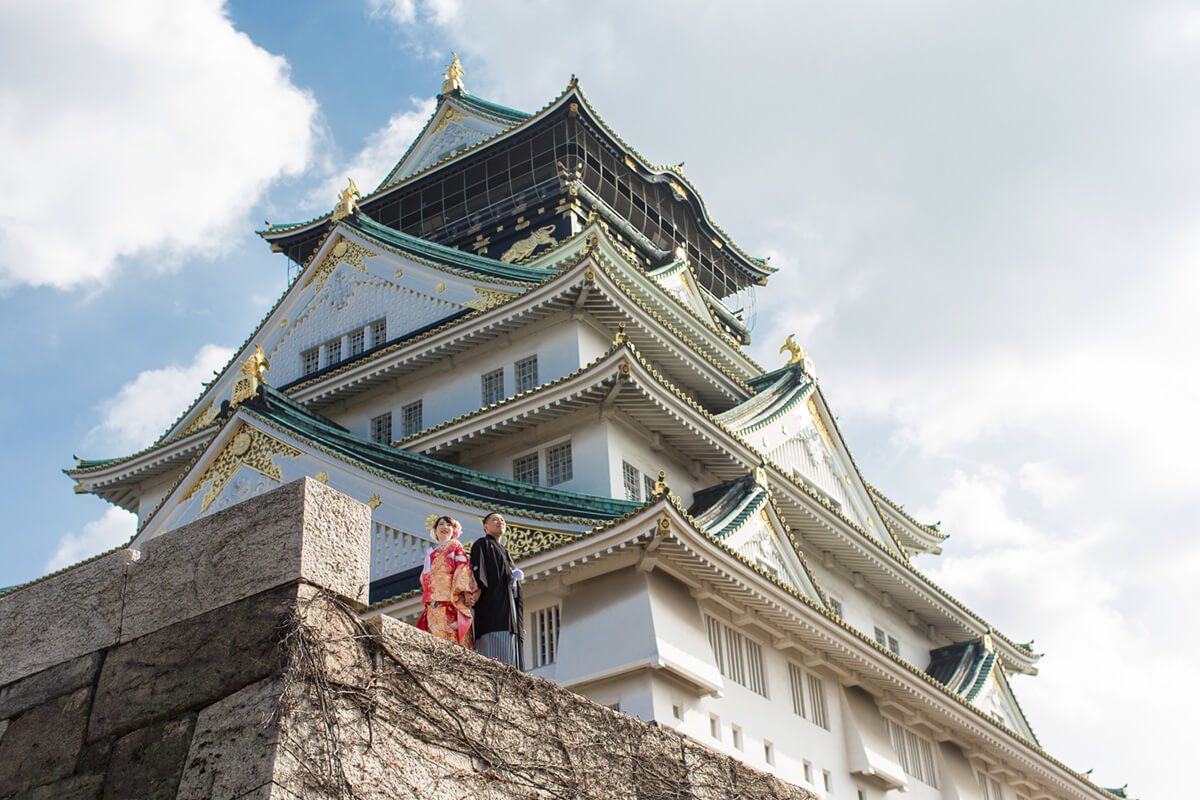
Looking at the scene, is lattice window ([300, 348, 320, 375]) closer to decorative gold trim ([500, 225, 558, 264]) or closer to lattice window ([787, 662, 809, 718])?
decorative gold trim ([500, 225, 558, 264])

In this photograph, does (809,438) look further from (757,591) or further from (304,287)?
(304,287)

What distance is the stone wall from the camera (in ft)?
16.4

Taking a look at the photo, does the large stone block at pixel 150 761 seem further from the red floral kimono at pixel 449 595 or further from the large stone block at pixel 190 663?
the red floral kimono at pixel 449 595

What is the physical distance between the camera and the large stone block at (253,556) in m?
5.39

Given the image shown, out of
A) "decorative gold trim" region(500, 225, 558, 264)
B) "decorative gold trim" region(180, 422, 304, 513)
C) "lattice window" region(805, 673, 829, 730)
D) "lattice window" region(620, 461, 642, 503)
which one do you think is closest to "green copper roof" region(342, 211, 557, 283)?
"decorative gold trim" region(500, 225, 558, 264)

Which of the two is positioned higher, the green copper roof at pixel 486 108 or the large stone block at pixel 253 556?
the green copper roof at pixel 486 108

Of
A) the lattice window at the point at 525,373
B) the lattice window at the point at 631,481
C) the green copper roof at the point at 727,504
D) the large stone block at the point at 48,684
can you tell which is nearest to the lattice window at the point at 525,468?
Result: the lattice window at the point at 631,481

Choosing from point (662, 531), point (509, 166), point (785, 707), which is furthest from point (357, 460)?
point (509, 166)

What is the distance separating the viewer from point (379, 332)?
27750mm

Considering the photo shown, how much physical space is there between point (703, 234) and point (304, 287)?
12395mm

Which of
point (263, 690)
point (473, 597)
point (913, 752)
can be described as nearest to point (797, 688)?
point (913, 752)

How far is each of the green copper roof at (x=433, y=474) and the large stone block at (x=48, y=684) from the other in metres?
12.1

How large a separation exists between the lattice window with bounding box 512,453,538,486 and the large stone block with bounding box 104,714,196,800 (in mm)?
16924

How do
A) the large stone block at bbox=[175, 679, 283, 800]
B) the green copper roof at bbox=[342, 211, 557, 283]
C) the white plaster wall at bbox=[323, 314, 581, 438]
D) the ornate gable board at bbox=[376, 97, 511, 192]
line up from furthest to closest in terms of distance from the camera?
the ornate gable board at bbox=[376, 97, 511, 192], the green copper roof at bbox=[342, 211, 557, 283], the white plaster wall at bbox=[323, 314, 581, 438], the large stone block at bbox=[175, 679, 283, 800]
